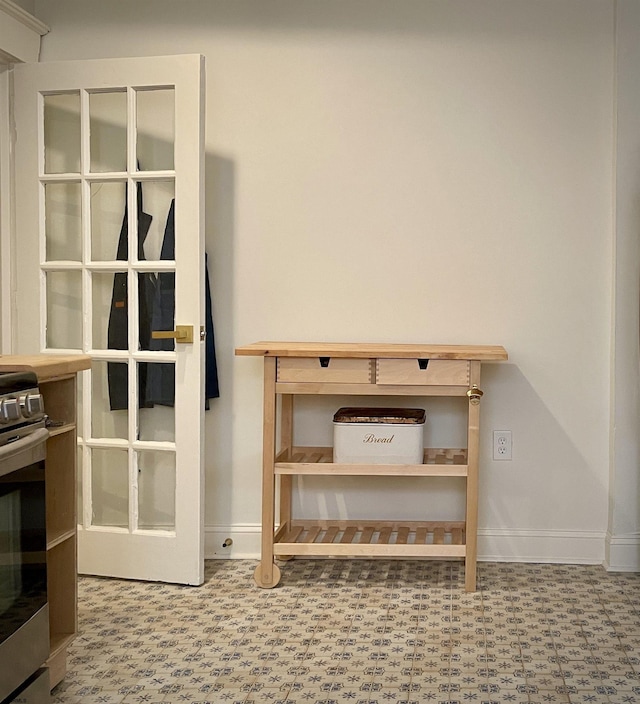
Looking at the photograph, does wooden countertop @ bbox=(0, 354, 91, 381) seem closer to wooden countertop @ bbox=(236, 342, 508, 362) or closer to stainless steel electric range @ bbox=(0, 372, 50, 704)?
stainless steel electric range @ bbox=(0, 372, 50, 704)

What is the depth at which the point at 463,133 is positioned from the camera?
3.34 m

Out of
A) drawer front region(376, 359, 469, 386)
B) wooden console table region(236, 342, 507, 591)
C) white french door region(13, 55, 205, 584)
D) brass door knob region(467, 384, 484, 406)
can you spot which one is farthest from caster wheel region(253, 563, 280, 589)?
brass door knob region(467, 384, 484, 406)

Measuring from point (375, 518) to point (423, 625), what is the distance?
2.59 feet

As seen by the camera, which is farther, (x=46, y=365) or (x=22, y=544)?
(x=46, y=365)

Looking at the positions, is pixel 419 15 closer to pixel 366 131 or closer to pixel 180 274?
pixel 366 131

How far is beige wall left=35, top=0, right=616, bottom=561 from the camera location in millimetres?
3312

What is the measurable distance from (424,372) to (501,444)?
634 millimetres

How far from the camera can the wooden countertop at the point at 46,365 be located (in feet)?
6.64

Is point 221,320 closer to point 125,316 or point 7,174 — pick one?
point 125,316

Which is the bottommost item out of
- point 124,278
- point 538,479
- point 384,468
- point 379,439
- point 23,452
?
point 538,479

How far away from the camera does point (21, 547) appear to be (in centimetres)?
189

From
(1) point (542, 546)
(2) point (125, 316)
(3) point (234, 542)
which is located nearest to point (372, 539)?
(3) point (234, 542)

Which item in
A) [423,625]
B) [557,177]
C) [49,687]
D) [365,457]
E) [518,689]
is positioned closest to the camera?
[49,687]

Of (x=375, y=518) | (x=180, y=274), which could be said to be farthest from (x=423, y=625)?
(x=180, y=274)
